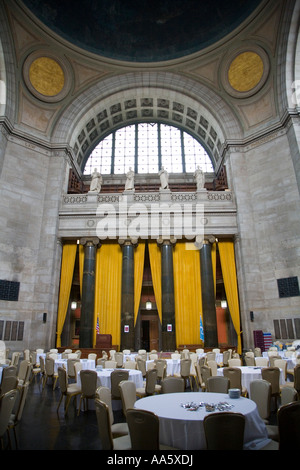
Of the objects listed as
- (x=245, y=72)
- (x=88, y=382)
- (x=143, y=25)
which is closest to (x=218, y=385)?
(x=88, y=382)

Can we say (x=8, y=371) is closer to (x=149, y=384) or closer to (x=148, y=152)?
(x=149, y=384)

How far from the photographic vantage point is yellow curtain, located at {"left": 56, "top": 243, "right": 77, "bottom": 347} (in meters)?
15.9

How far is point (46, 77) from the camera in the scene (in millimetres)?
18094

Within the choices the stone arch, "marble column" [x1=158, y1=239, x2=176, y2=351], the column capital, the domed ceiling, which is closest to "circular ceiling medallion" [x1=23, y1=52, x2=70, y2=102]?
the stone arch

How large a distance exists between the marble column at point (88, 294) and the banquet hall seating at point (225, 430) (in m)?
13.2

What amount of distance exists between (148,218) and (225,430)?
14342 mm

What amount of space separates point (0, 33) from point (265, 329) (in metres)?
20.6

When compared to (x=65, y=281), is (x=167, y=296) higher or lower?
lower

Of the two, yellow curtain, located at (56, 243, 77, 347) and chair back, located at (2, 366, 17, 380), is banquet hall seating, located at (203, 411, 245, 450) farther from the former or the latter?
yellow curtain, located at (56, 243, 77, 347)

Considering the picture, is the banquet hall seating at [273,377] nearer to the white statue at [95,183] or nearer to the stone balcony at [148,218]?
the stone balcony at [148,218]

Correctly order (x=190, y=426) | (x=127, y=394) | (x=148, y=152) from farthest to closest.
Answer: (x=148, y=152) < (x=127, y=394) < (x=190, y=426)

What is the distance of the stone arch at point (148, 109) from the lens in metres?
18.8
